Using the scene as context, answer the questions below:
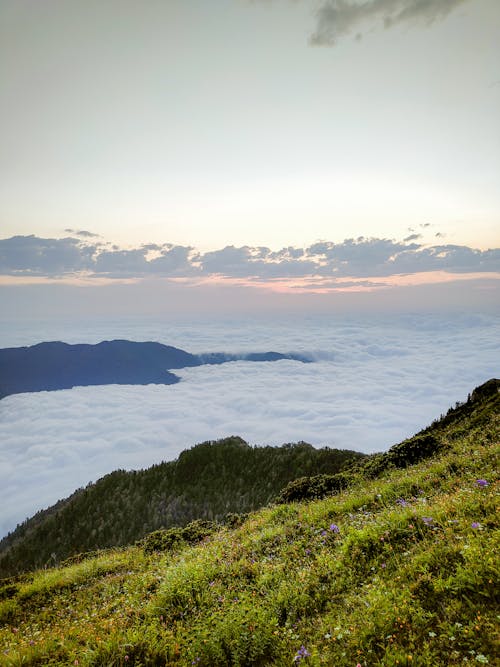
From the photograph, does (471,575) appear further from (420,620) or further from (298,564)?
(298,564)

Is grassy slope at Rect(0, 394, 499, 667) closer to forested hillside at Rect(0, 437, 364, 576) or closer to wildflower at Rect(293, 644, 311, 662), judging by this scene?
wildflower at Rect(293, 644, 311, 662)

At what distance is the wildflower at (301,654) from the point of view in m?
5.69

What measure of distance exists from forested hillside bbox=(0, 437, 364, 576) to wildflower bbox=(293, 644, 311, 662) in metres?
128

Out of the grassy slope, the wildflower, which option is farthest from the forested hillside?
the wildflower

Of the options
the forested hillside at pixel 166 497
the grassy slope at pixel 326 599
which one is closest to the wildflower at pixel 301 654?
the grassy slope at pixel 326 599

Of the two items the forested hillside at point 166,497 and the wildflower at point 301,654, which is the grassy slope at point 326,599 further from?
the forested hillside at point 166,497

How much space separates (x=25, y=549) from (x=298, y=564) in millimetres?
166309

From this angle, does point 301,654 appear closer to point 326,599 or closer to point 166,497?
point 326,599

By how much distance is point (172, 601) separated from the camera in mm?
8734

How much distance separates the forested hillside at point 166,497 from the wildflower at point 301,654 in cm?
12791

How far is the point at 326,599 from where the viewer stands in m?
7.41

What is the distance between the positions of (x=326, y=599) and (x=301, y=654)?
1.69 meters

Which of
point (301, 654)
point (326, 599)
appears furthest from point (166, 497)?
point (301, 654)

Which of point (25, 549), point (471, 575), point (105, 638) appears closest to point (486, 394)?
point (471, 575)
